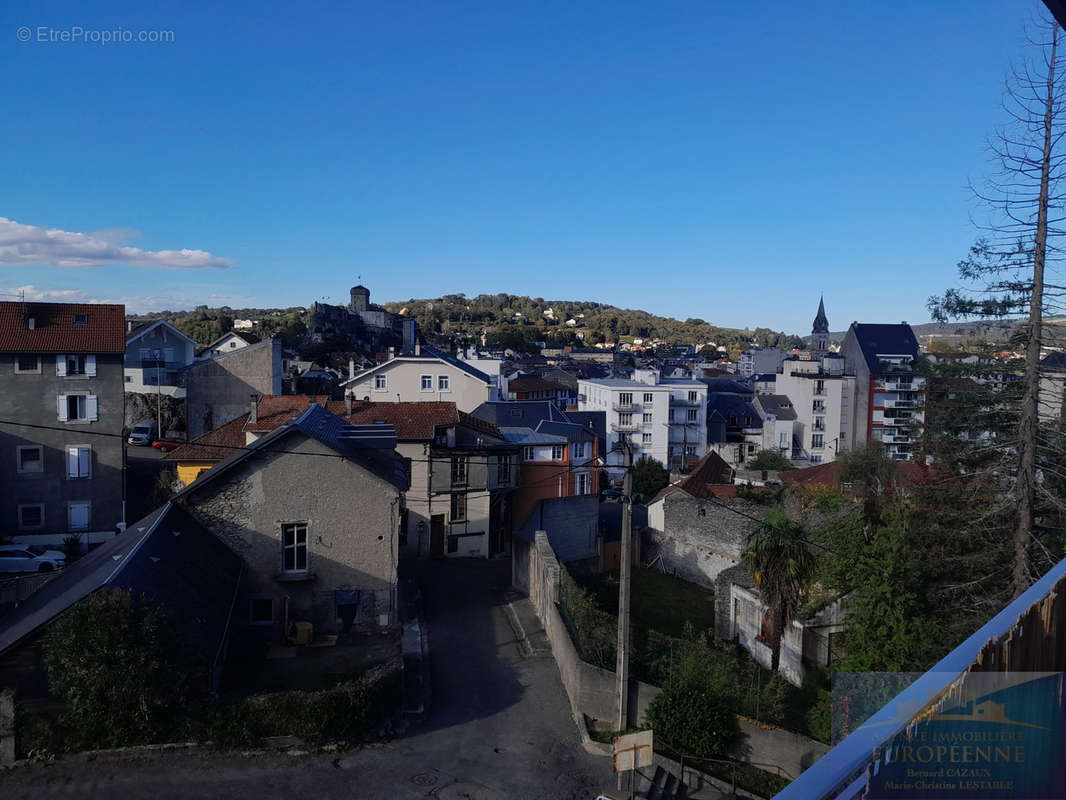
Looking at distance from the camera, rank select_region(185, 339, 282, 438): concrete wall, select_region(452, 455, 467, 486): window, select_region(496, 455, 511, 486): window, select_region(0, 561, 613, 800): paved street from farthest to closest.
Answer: select_region(185, 339, 282, 438): concrete wall, select_region(496, 455, 511, 486): window, select_region(452, 455, 467, 486): window, select_region(0, 561, 613, 800): paved street

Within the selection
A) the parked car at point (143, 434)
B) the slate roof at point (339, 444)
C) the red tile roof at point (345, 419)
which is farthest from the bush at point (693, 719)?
the parked car at point (143, 434)

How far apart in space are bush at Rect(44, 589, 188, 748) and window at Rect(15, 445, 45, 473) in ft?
65.8

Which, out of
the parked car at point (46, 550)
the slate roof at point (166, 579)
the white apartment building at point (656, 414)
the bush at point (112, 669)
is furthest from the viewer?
the white apartment building at point (656, 414)

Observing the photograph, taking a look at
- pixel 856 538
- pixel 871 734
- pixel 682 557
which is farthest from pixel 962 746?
pixel 682 557

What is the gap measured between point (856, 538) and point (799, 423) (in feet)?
161

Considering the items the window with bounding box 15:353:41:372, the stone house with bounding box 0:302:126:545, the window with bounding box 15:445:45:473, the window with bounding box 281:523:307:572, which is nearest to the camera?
the window with bounding box 281:523:307:572

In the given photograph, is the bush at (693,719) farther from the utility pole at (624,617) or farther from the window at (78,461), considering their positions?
the window at (78,461)

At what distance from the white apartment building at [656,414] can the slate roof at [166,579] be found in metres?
42.3

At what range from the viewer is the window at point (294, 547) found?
61.6ft

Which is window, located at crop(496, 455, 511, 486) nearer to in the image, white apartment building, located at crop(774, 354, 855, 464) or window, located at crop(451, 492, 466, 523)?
window, located at crop(451, 492, 466, 523)

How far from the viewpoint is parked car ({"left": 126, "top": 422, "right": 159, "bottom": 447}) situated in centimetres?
4628

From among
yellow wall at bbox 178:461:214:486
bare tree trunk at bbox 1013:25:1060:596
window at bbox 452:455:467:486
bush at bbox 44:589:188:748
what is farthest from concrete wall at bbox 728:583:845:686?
yellow wall at bbox 178:461:214:486

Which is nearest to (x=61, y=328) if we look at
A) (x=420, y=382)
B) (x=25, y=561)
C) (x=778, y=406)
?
(x=25, y=561)

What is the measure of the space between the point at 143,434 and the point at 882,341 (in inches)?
2286
